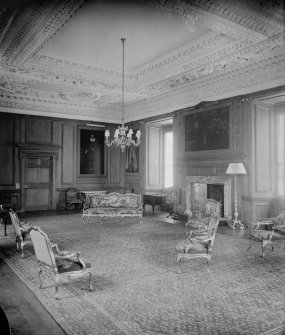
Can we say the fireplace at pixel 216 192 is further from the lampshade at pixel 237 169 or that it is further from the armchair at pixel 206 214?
the armchair at pixel 206 214

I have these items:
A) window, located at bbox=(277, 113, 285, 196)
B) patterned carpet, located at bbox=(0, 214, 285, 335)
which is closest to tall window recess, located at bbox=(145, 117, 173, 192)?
window, located at bbox=(277, 113, 285, 196)

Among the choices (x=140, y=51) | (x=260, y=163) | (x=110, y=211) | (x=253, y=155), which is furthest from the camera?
(x=110, y=211)

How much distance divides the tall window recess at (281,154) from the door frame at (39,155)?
771 centimetres

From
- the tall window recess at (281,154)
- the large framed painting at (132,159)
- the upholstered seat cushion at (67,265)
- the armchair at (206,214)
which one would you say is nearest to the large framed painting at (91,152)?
the large framed painting at (132,159)

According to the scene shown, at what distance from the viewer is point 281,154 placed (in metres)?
8.44

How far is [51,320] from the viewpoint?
3.24 meters

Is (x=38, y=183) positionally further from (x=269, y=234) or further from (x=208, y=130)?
(x=269, y=234)

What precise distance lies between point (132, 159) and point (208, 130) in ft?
14.3

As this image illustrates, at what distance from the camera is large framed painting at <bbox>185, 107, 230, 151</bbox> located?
884 cm

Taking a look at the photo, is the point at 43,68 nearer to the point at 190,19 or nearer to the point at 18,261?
the point at 190,19

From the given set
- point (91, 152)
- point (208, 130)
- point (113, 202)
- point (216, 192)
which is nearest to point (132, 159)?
point (91, 152)

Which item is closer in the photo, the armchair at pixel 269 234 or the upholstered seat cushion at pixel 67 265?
the upholstered seat cushion at pixel 67 265

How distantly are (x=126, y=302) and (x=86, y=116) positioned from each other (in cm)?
988

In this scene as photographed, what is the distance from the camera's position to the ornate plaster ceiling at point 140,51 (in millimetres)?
4938
